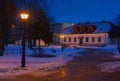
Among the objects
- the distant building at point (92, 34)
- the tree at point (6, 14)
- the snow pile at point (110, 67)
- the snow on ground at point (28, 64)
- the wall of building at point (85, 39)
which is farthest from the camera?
the wall of building at point (85, 39)

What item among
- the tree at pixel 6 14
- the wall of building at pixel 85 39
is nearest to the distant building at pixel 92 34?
the wall of building at pixel 85 39

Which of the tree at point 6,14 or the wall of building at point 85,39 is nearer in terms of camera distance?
the tree at point 6,14

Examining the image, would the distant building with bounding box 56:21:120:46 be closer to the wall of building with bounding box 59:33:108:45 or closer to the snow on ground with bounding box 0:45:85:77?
the wall of building with bounding box 59:33:108:45

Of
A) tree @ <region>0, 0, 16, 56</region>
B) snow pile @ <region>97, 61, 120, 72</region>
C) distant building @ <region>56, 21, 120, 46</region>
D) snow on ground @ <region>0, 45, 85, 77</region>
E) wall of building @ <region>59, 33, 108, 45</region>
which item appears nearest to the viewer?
snow on ground @ <region>0, 45, 85, 77</region>

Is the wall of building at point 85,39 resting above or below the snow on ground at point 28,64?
above

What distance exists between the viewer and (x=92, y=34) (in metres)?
100

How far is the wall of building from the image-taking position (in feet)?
318

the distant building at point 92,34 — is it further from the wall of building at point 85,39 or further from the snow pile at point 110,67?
the snow pile at point 110,67

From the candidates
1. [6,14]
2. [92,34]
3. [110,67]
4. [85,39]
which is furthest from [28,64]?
[85,39]

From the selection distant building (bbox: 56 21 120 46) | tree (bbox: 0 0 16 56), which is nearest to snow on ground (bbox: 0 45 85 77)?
tree (bbox: 0 0 16 56)

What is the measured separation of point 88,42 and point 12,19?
215 ft

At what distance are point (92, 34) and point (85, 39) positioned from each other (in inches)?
98.5

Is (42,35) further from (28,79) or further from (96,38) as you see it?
(96,38)

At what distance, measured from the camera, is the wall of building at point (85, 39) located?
9694cm
